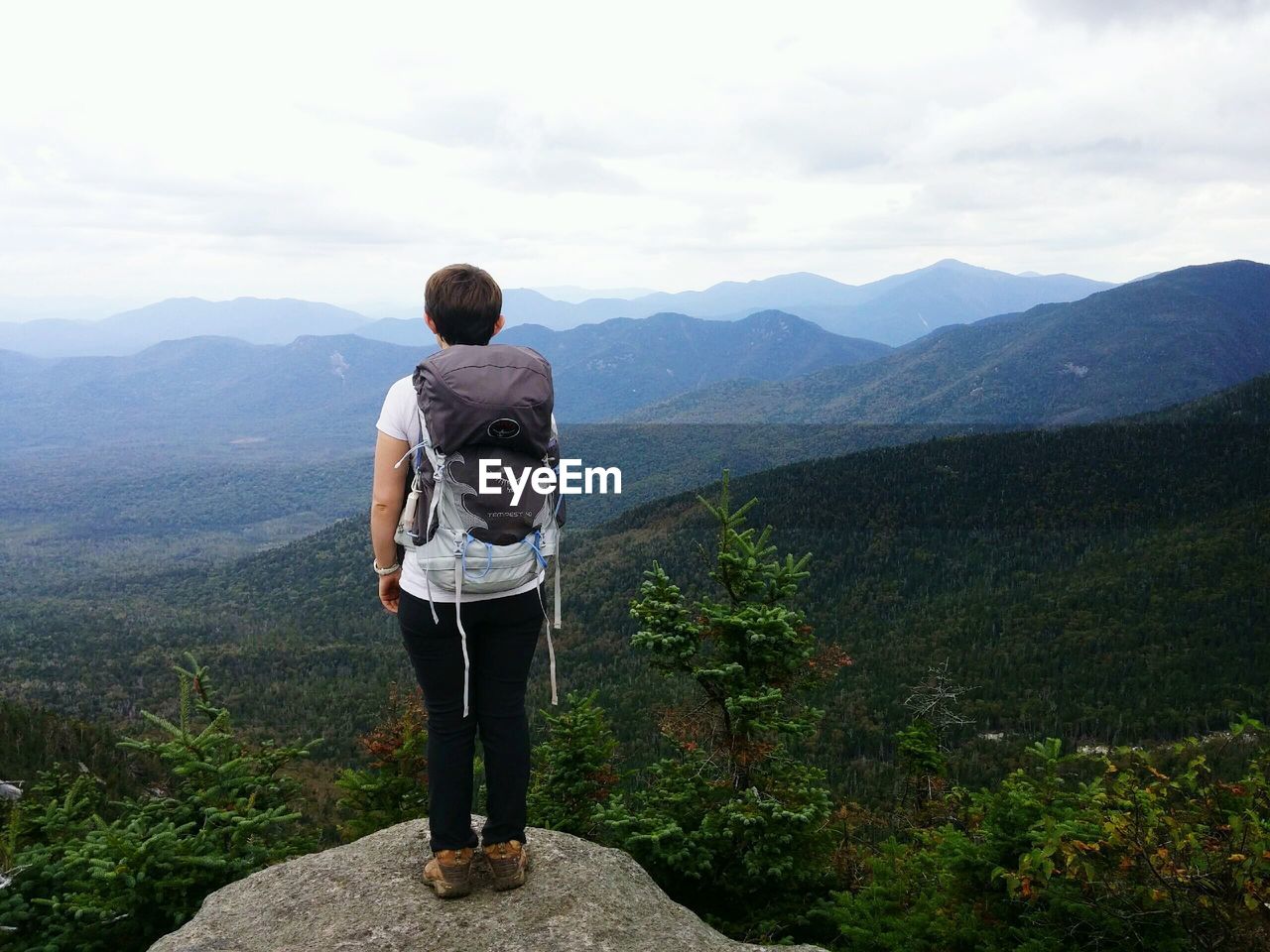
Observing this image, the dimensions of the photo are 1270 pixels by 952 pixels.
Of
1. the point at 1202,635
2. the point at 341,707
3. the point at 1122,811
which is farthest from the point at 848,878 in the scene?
the point at 1202,635

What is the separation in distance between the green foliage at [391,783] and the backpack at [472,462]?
9003mm

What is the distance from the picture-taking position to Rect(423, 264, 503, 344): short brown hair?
5.33m

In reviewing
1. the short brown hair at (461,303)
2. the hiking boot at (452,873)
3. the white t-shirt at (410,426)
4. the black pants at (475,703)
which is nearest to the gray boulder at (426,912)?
the hiking boot at (452,873)

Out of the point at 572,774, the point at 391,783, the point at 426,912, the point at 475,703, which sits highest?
the point at 475,703

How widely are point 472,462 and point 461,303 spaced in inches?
44.5

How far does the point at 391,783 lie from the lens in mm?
13453

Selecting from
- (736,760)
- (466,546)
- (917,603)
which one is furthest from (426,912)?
(917,603)

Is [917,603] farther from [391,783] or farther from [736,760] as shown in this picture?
[736,760]

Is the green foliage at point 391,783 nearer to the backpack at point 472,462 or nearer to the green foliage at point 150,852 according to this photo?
the green foliage at point 150,852

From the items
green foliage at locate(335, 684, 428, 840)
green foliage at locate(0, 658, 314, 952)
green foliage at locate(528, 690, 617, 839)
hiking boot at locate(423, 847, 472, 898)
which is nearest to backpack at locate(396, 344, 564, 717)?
hiking boot at locate(423, 847, 472, 898)

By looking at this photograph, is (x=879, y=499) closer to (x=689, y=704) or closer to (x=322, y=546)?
(x=322, y=546)

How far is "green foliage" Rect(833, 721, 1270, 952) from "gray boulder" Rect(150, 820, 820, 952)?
1.80 meters

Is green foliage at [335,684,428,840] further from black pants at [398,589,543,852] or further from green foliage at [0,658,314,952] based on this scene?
black pants at [398,589,543,852]

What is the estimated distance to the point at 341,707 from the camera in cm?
9019
